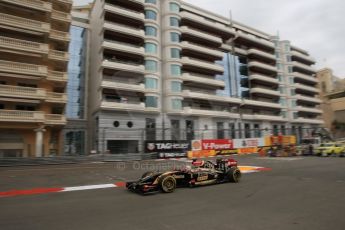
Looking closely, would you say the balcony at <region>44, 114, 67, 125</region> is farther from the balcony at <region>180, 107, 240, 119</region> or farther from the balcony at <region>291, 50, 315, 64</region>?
the balcony at <region>291, 50, 315, 64</region>

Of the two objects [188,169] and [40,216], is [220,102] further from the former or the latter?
[40,216]

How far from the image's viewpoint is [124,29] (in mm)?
40031

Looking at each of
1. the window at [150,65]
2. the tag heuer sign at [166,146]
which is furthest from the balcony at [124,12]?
the tag heuer sign at [166,146]

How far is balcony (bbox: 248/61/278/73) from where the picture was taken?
60.5 meters

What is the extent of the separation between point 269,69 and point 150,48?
3361 centimetres

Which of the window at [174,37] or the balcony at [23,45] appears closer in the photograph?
the balcony at [23,45]

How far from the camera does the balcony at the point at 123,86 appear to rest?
37.5 m

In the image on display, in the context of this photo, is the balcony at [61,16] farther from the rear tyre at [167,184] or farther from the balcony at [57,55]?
the rear tyre at [167,184]

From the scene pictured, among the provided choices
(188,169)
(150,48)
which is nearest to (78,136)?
(150,48)

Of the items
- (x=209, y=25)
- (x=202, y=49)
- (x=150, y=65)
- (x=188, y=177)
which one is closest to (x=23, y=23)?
(x=150, y=65)

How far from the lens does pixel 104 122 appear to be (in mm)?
37219

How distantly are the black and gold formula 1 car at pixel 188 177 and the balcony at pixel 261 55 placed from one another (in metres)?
52.9

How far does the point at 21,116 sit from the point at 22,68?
17.4 ft

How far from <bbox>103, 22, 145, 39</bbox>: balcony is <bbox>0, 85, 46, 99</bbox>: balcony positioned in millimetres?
14403
